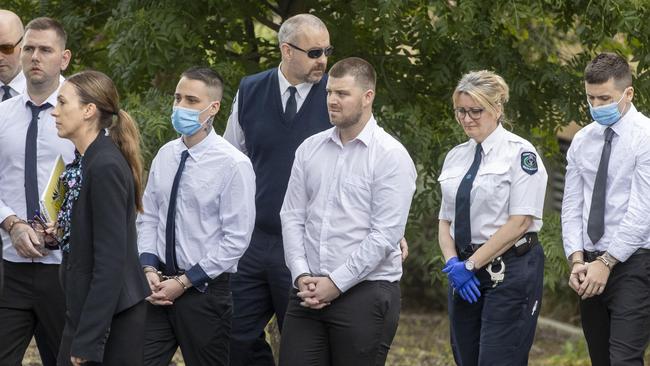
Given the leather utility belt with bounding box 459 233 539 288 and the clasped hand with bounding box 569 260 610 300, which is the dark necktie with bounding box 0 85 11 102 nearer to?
the leather utility belt with bounding box 459 233 539 288

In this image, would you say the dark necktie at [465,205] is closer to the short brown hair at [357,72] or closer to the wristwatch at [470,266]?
the wristwatch at [470,266]

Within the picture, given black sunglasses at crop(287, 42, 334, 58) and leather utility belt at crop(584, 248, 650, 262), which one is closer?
leather utility belt at crop(584, 248, 650, 262)

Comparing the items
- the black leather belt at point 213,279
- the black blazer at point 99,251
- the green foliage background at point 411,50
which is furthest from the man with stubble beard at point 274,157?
the black blazer at point 99,251

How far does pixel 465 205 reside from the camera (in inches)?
297

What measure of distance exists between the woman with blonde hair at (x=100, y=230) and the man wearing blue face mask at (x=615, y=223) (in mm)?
2680

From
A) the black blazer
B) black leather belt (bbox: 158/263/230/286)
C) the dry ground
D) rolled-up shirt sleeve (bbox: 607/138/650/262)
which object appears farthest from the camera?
the dry ground

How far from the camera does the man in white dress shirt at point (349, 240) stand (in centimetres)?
694

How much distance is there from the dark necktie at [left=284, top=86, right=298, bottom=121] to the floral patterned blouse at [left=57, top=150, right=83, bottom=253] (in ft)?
5.88

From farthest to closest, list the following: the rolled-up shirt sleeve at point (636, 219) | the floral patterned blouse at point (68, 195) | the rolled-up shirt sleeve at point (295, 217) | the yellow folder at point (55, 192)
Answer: the rolled-up shirt sleeve at point (636, 219) → the rolled-up shirt sleeve at point (295, 217) → the yellow folder at point (55, 192) → the floral patterned blouse at point (68, 195)

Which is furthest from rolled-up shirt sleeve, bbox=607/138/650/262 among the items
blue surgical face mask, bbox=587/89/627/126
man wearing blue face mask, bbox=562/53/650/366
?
blue surgical face mask, bbox=587/89/627/126

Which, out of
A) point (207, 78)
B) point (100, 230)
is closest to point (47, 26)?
point (207, 78)

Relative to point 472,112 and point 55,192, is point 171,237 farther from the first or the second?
point 472,112

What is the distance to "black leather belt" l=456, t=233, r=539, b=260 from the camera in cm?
746

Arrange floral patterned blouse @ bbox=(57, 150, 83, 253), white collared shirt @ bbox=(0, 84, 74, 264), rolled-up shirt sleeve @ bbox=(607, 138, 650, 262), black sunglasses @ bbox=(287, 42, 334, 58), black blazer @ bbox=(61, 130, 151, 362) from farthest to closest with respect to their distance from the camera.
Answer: black sunglasses @ bbox=(287, 42, 334, 58)
rolled-up shirt sleeve @ bbox=(607, 138, 650, 262)
white collared shirt @ bbox=(0, 84, 74, 264)
floral patterned blouse @ bbox=(57, 150, 83, 253)
black blazer @ bbox=(61, 130, 151, 362)
